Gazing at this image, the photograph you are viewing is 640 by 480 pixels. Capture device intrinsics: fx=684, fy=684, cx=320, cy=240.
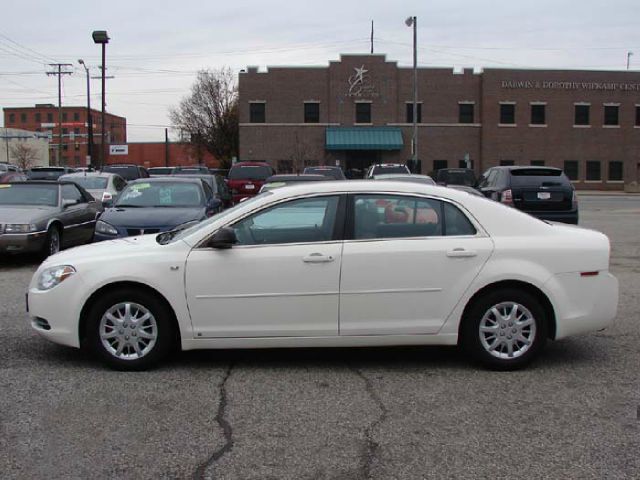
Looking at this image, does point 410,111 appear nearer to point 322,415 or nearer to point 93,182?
point 93,182

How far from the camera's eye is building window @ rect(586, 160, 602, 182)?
179 ft

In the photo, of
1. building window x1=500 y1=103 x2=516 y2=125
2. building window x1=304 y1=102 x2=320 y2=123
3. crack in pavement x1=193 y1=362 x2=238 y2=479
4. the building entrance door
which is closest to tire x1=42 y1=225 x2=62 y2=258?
crack in pavement x1=193 y1=362 x2=238 y2=479

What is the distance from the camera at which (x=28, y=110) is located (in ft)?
427

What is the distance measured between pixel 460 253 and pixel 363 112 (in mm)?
49030

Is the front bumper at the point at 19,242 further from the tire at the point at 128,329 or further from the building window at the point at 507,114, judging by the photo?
the building window at the point at 507,114

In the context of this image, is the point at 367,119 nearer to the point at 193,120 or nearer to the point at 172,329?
the point at 193,120

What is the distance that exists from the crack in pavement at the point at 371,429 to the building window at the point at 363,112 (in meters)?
49.0

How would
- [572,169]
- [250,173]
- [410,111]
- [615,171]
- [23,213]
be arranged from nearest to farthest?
[23,213]
[250,173]
[410,111]
[572,169]
[615,171]

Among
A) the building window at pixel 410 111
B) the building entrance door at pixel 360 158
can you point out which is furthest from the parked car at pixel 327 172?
the building window at pixel 410 111

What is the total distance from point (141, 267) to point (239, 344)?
995 millimetres

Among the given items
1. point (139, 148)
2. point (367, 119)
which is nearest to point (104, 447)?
point (367, 119)

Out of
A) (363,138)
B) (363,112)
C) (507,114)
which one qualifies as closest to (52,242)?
(363,138)

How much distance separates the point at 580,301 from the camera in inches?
221

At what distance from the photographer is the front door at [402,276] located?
545cm
